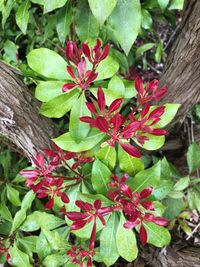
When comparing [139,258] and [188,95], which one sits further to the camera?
[139,258]

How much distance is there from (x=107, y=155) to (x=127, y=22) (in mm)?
390

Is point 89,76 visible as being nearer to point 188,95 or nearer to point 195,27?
point 195,27

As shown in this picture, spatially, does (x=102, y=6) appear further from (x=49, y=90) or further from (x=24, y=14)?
(x=24, y=14)

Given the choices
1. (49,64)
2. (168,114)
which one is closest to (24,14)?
(49,64)

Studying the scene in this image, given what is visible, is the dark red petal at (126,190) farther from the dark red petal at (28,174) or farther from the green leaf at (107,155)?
the dark red petal at (28,174)

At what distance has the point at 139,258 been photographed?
1.63 meters

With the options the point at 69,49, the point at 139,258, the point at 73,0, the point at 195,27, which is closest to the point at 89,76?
the point at 69,49

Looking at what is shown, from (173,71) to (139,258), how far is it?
2.93 feet

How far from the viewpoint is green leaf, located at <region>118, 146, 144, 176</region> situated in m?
1.05

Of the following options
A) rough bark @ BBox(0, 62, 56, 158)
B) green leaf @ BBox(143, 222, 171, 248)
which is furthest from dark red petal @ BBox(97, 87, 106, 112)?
green leaf @ BBox(143, 222, 171, 248)

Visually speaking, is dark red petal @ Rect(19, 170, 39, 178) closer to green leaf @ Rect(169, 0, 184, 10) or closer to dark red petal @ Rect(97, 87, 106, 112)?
dark red petal @ Rect(97, 87, 106, 112)

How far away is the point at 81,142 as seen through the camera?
3.36 ft

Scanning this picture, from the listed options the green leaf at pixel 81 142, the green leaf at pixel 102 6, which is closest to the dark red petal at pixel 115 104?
the green leaf at pixel 81 142

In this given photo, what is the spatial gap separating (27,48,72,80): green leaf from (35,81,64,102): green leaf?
0.06 ft
